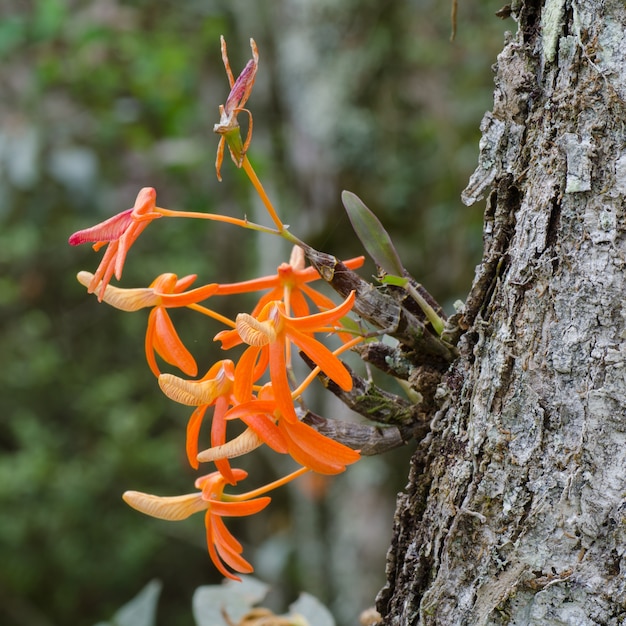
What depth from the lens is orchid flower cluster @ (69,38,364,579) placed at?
0.52 m

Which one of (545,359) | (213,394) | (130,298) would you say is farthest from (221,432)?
(545,359)

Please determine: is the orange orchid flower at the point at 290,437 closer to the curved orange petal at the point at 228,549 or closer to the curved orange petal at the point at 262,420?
the curved orange petal at the point at 262,420

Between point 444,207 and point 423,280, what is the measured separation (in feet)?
0.84

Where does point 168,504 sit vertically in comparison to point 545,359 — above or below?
below

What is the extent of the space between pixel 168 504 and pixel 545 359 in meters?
0.32

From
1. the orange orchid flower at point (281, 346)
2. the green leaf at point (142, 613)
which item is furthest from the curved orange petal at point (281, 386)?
the green leaf at point (142, 613)

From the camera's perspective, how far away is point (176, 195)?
3246mm

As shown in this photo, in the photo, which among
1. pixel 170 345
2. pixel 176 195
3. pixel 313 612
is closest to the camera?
pixel 170 345

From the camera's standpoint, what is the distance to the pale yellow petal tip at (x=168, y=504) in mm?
588

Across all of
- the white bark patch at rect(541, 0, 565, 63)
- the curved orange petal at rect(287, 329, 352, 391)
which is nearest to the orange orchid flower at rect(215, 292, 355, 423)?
the curved orange petal at rect(287, 329, 352, 391)

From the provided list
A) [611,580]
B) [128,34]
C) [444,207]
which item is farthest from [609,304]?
[128,34]

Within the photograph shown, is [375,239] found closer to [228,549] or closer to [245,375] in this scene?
[245,375]

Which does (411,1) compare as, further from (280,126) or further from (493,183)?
(493,183)

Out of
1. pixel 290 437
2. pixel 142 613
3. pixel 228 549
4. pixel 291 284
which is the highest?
pixel 291 284
